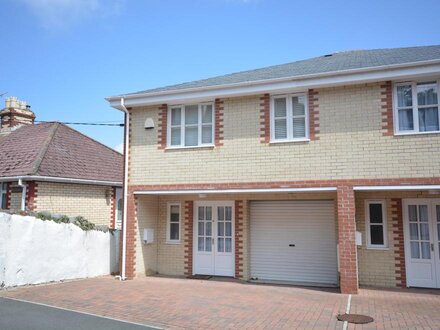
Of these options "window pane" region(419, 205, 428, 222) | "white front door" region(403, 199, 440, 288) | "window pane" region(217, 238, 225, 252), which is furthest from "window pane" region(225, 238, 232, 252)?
"window pane" region(419, 205, 428, 222)

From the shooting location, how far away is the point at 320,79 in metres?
11.0

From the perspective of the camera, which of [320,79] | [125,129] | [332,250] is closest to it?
[320,79]

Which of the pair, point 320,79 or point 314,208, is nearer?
point 320,79

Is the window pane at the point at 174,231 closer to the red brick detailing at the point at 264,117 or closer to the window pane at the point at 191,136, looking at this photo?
the window pane at the point at 191,136

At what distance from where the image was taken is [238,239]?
13086 mm

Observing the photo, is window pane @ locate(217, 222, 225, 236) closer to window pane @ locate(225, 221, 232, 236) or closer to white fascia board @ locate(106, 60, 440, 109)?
window pane @ locate(225, 221, 232, 236)

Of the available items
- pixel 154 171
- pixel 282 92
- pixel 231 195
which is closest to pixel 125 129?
pixel 154 171

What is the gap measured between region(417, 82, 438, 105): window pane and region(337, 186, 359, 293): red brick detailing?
2.85m

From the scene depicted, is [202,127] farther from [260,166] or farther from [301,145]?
[301,145]

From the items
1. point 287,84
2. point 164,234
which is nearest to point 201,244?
point 164,234

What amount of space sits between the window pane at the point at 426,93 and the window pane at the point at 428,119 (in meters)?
0.20

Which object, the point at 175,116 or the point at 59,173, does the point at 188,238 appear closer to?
the point at 175,116

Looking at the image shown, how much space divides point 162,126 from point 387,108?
6.56 metres

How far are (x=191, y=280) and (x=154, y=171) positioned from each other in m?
3.55
